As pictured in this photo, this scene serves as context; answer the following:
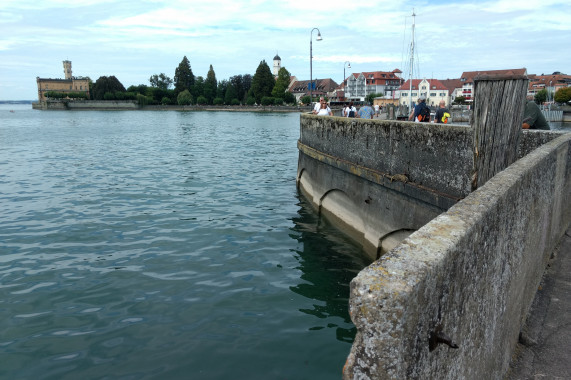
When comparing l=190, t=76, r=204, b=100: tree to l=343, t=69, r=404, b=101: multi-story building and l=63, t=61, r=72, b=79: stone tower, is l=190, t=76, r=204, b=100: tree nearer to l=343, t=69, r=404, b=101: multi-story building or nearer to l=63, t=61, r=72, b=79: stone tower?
l=343, t=69, r=404, b=101: multi-story building

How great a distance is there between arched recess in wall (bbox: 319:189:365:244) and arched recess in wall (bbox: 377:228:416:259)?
119cm

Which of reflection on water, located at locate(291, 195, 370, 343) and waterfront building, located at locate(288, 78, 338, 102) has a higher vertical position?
waterfront building, located at locate(288, 78, 338, 102)

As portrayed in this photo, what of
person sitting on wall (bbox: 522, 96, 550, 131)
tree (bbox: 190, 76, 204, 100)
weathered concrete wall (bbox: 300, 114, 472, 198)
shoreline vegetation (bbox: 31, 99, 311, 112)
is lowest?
weathered concrete wall (bbox: 300, 114, 472, 198)

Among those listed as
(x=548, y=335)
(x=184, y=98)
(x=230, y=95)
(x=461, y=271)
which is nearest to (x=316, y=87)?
(x=230, y=95)

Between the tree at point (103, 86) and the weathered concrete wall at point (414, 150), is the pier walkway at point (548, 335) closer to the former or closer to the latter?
the weathered concrete wall at point (414, 150)

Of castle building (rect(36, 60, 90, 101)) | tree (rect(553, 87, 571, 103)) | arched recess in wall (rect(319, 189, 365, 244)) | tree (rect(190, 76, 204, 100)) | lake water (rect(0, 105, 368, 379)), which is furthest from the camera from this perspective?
castle building (rect(36, 60, 90, 101))

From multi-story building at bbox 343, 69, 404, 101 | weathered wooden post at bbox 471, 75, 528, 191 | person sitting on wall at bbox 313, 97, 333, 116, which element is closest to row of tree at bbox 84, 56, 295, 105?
multi-story building at bbox 343, 69, 404, 101

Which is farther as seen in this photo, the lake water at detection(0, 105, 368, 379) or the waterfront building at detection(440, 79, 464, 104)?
the waterfront building at detection(440, 79, 464, 104)

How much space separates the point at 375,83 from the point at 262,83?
4066 cm

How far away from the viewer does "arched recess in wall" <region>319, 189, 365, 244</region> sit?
10.8m

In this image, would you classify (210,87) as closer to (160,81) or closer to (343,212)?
(160,81)

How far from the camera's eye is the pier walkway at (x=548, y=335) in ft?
10.6

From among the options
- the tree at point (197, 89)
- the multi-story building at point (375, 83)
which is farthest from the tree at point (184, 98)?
the multi-story building at point (375, 83)

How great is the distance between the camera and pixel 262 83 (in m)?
145
